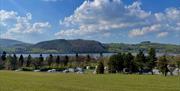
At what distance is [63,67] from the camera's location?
175 meters

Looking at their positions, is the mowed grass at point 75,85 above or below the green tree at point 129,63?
below

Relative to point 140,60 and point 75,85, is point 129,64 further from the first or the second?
point 75,85

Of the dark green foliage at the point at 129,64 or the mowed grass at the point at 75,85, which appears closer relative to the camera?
the mowed grass at the point at 75,85

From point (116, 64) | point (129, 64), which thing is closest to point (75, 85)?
point (129, 64)

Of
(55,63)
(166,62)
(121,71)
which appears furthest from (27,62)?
(166,62)

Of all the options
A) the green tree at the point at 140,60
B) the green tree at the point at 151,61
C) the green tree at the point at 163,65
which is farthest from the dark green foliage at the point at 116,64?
the green tree at the point at 163,65

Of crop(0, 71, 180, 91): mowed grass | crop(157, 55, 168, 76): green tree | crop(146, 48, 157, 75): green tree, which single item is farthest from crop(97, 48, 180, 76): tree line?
crop(0, 71, 180, 91): mowed grass

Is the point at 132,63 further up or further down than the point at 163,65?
further up

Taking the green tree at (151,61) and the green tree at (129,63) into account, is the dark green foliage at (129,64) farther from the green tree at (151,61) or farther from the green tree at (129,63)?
the green tree at (151,61)

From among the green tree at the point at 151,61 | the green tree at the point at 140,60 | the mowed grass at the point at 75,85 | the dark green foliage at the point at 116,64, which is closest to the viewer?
the mowed grass at the point at 75,85

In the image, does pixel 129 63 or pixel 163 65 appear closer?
pixel 163 65

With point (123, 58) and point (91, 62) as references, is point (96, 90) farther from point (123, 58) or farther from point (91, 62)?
point (91, 62)

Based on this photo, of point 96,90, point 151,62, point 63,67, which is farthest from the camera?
point 63,67

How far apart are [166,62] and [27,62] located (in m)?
80.5
